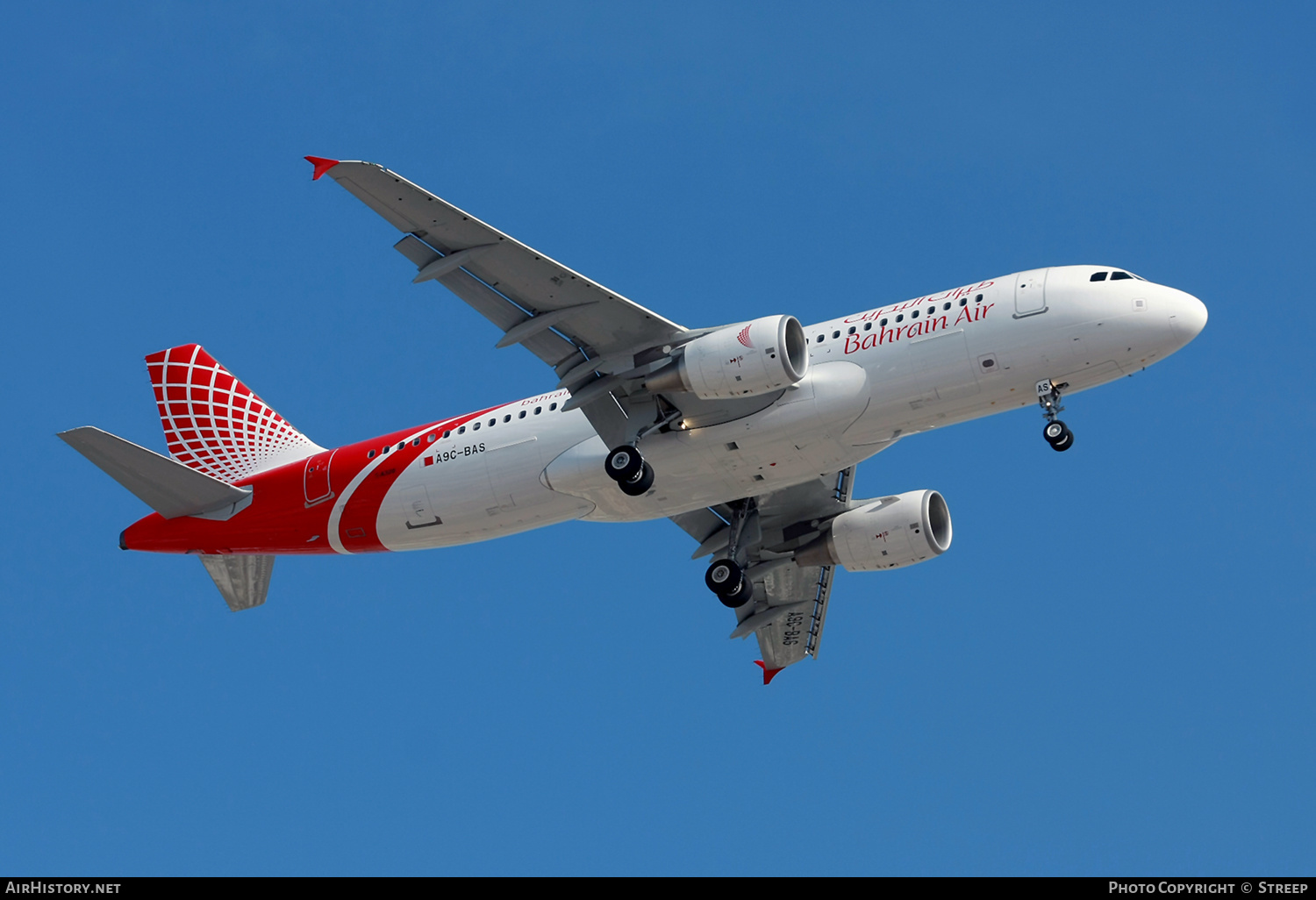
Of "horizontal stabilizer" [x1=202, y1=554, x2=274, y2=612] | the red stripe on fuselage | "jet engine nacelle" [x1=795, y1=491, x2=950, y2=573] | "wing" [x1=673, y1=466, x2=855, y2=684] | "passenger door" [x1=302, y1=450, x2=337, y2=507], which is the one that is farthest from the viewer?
"horizontal stabilizer" [x1=202, y1=554, x2=274, y2=612]

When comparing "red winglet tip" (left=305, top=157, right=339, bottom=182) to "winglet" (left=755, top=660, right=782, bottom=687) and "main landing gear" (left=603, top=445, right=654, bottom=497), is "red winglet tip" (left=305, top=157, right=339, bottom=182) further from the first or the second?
"winglet" (left=755, top=660, right=782, bottom=687)

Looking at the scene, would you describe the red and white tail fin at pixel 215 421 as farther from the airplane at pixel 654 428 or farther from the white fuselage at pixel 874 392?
the white fuselage at pixel 874 392

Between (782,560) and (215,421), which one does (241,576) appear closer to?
(215,421)

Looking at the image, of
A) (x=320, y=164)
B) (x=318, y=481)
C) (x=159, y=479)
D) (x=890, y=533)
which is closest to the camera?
(x=320, y=164)

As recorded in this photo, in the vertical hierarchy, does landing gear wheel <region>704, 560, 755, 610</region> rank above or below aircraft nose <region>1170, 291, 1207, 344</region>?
below

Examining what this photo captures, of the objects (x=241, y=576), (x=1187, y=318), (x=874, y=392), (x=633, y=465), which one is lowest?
(x=633, y=465)

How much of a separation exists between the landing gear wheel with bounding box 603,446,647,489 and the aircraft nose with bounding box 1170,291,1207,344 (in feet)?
40.5

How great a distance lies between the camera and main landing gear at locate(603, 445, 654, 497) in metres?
35.1

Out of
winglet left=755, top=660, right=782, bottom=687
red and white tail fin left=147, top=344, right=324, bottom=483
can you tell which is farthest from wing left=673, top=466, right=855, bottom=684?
red and white tail fin left=147, top=344, right=324, bottom=483

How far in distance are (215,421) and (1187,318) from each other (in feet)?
86.6

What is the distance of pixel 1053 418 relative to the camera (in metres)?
33.6

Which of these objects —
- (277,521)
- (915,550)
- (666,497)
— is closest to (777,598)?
(915,550)

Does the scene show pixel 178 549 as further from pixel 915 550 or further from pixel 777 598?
pixel 915 550

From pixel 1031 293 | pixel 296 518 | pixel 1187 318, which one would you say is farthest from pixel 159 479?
pixel 1187 318
